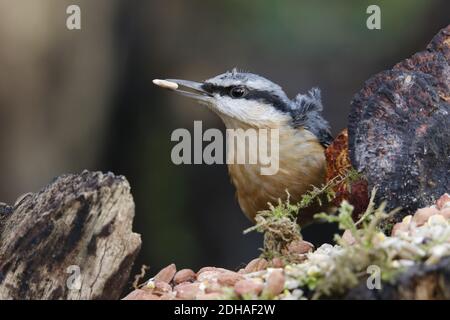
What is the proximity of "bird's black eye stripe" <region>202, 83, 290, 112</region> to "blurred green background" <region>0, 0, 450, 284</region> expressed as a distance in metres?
2.18

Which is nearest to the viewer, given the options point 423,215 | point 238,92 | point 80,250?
point 80,250

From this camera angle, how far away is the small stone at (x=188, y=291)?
287 cm

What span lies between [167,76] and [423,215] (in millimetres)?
4127

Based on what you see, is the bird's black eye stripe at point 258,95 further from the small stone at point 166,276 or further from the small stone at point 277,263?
the small stone at point 277,263

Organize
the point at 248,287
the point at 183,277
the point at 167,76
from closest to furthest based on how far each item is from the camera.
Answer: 1. the point at 248,287
2. the point at 183,277
3. the point at 167,76

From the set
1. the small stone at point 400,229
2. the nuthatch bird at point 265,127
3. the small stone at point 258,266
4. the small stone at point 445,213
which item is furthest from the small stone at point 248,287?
the nuthatch bird at point 265,127

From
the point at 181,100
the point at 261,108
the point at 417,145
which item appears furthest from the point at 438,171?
the point at 181,100

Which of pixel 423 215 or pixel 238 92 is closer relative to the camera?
pixel 423 215

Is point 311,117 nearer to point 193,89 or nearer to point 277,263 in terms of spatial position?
point 193,89

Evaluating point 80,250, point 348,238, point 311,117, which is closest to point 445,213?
point 348,238

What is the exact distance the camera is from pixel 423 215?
3.05 m
